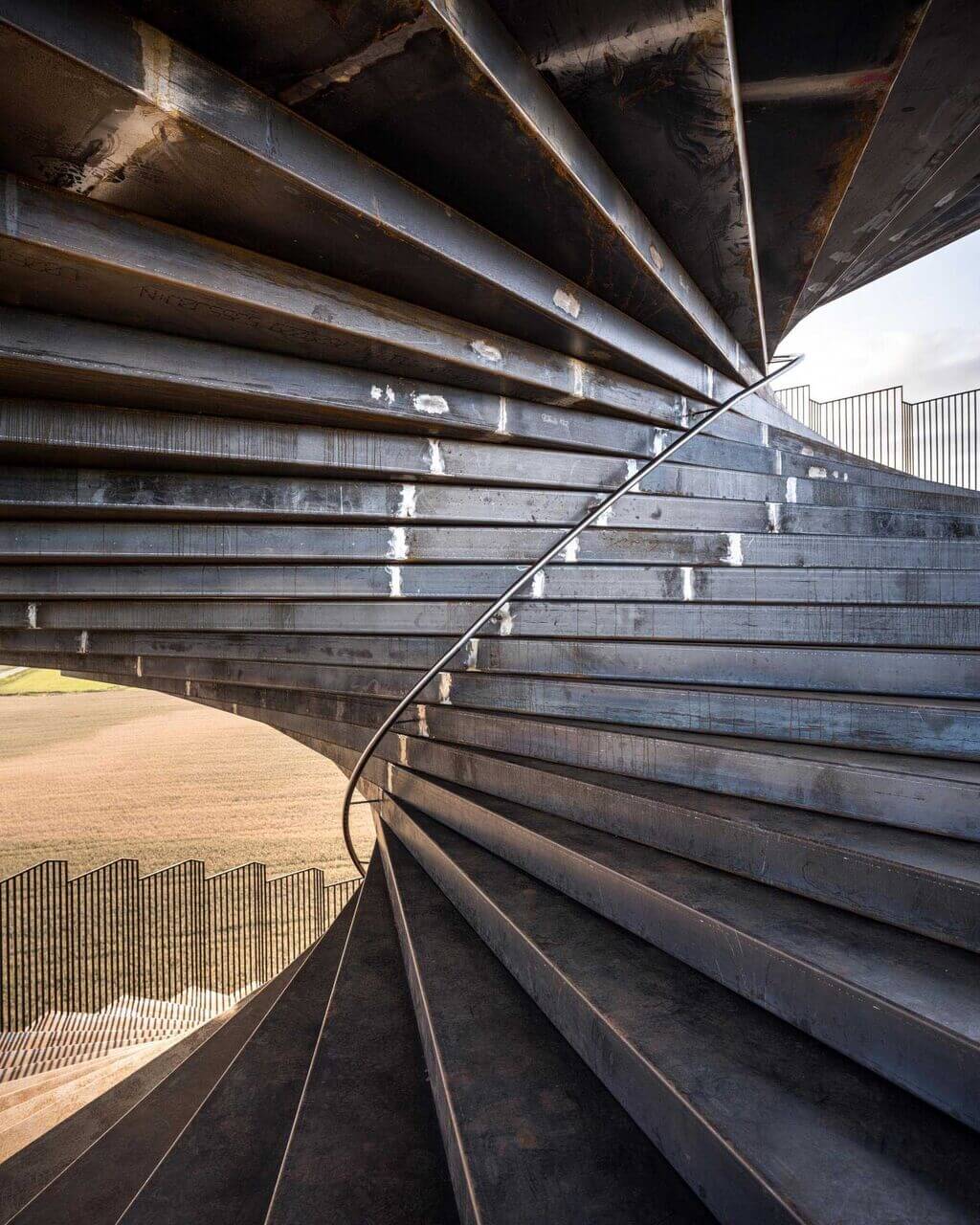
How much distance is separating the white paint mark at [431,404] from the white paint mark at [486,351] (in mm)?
251

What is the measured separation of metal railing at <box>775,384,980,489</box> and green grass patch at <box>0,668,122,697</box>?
62.6 feet

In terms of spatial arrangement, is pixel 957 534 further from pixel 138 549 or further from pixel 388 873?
pixel 138 549

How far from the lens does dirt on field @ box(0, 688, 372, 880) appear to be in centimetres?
856

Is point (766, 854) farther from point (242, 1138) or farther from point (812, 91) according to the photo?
point (812, 91)

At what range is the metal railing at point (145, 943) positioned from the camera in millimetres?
5367

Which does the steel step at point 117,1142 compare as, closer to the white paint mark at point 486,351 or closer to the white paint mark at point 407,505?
the white paint mark at point 407,505

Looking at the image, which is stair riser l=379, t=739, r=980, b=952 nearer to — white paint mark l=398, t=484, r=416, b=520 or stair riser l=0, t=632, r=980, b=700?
stair riser l=0, t=632, r=980, b=700

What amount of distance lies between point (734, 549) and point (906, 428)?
7096 mm

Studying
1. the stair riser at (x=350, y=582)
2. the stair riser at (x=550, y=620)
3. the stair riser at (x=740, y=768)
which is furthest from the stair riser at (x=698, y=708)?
the stair riser at (x=350, y=582)

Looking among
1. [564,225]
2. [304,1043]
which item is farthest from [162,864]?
[564,225]

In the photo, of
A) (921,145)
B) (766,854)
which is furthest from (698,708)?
(921,145)

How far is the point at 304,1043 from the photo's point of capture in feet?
6.57

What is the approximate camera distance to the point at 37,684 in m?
21.1

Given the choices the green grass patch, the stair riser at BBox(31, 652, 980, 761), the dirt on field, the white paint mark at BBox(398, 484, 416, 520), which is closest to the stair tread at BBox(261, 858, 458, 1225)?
the stair riser at BBox(31, 652, 980, 761)
